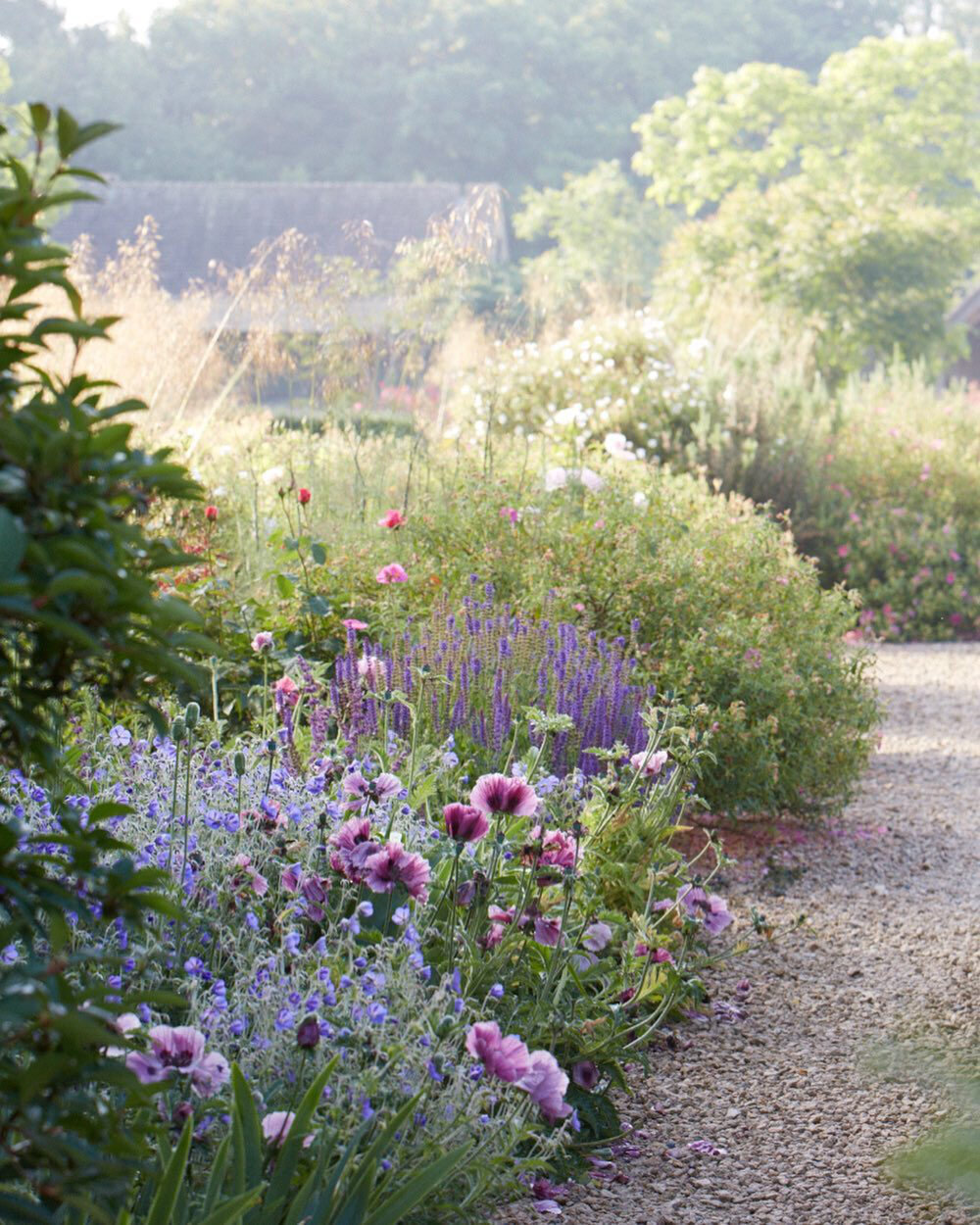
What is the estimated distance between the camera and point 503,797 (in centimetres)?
220

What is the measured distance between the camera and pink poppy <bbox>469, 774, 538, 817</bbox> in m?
2.20

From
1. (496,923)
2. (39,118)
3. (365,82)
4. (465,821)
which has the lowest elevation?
(496,923)

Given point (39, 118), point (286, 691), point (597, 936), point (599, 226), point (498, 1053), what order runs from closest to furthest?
point (39, 118)
point (498, 1053)
point (597, 936)
point (286, 691)
point (599, 226)

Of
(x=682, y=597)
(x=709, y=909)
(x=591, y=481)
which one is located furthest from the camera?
(x=591, y=481)

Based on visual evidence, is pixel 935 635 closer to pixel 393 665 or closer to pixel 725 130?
pixel 393 665

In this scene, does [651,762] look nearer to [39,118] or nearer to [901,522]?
[39,118]

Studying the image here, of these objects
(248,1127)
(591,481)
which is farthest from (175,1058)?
(591,481)

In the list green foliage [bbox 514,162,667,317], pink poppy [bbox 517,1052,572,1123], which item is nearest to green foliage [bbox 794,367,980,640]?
pink poppy [bbox 517,1052,572,1123]

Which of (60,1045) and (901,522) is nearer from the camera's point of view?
(60,1045)

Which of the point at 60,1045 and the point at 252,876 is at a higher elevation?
the point at 60,1045

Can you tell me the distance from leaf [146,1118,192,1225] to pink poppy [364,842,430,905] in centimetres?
60

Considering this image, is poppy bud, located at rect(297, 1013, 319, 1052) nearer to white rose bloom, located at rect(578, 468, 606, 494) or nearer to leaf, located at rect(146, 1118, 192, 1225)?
leaf, located at rect(146, 1118, 192, 1225)

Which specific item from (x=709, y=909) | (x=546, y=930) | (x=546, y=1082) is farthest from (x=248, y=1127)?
(x=709, y=909)

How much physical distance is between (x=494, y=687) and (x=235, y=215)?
101ft
